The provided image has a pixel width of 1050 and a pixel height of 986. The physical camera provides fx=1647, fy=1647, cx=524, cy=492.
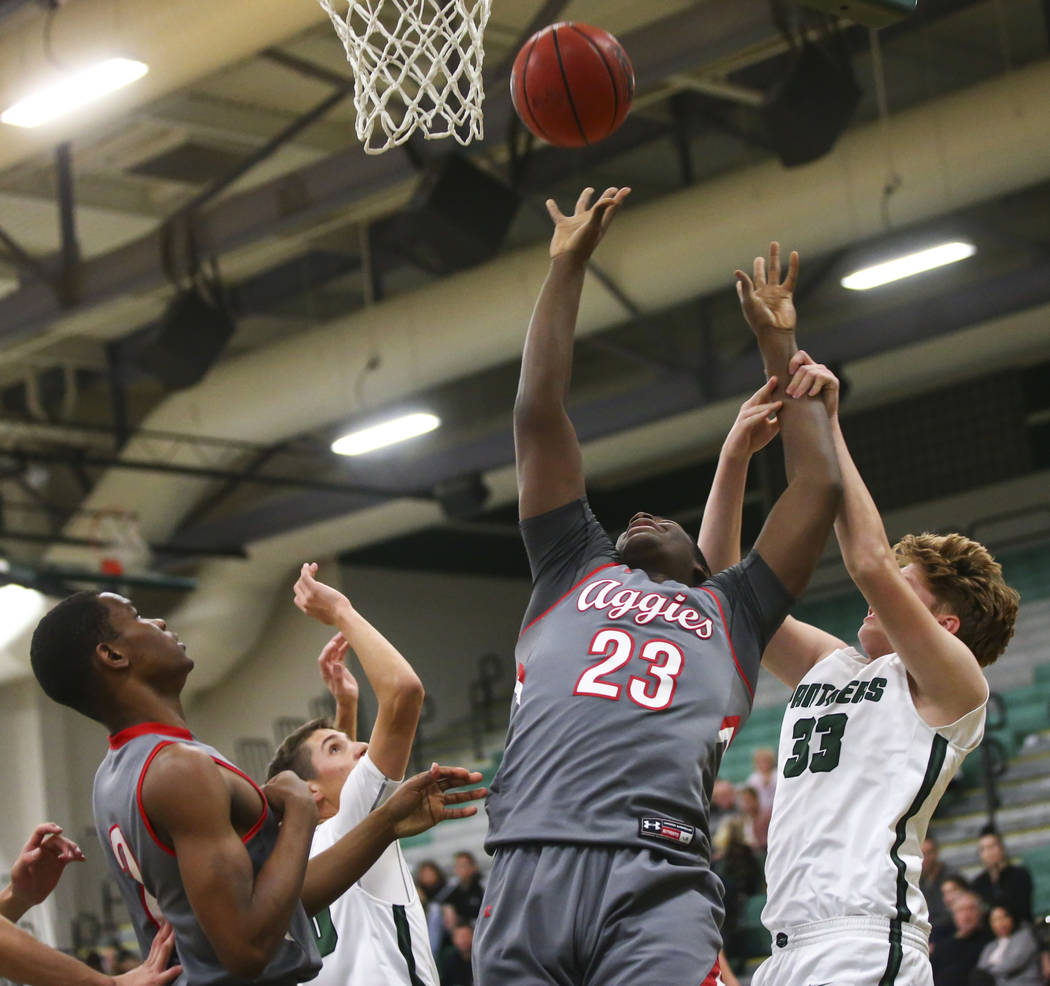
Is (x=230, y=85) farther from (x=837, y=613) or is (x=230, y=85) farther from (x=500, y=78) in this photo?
(x=837, y=613)

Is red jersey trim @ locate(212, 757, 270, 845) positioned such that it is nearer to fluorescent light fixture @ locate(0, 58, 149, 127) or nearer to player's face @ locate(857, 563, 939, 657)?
player's face @ locate(857, 563, 939, 657)

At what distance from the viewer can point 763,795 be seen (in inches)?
533

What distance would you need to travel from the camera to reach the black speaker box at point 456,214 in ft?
36.0

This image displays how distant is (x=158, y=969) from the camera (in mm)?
3334

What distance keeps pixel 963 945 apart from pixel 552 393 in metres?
7.82

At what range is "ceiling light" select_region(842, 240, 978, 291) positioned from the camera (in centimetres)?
1262

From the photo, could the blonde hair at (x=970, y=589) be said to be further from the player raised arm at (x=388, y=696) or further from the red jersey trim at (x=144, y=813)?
the red jersey trim at (x=144, y=813)

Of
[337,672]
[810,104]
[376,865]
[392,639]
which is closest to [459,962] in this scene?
[810,104]

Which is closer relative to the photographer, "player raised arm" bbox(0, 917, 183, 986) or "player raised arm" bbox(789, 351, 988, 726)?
"player raised arm" bbox(0, 917, 183, 986)

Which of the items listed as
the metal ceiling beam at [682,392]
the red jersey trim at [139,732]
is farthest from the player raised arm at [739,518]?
the metal ceiling beam at [682,392]

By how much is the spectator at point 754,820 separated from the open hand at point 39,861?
952 centimetres

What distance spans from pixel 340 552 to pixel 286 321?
301 cm

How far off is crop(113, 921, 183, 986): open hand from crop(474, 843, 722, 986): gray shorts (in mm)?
631

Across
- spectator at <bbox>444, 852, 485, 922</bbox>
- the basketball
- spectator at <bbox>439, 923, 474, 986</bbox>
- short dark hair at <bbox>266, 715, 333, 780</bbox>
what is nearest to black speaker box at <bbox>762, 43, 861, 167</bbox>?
the basketball
